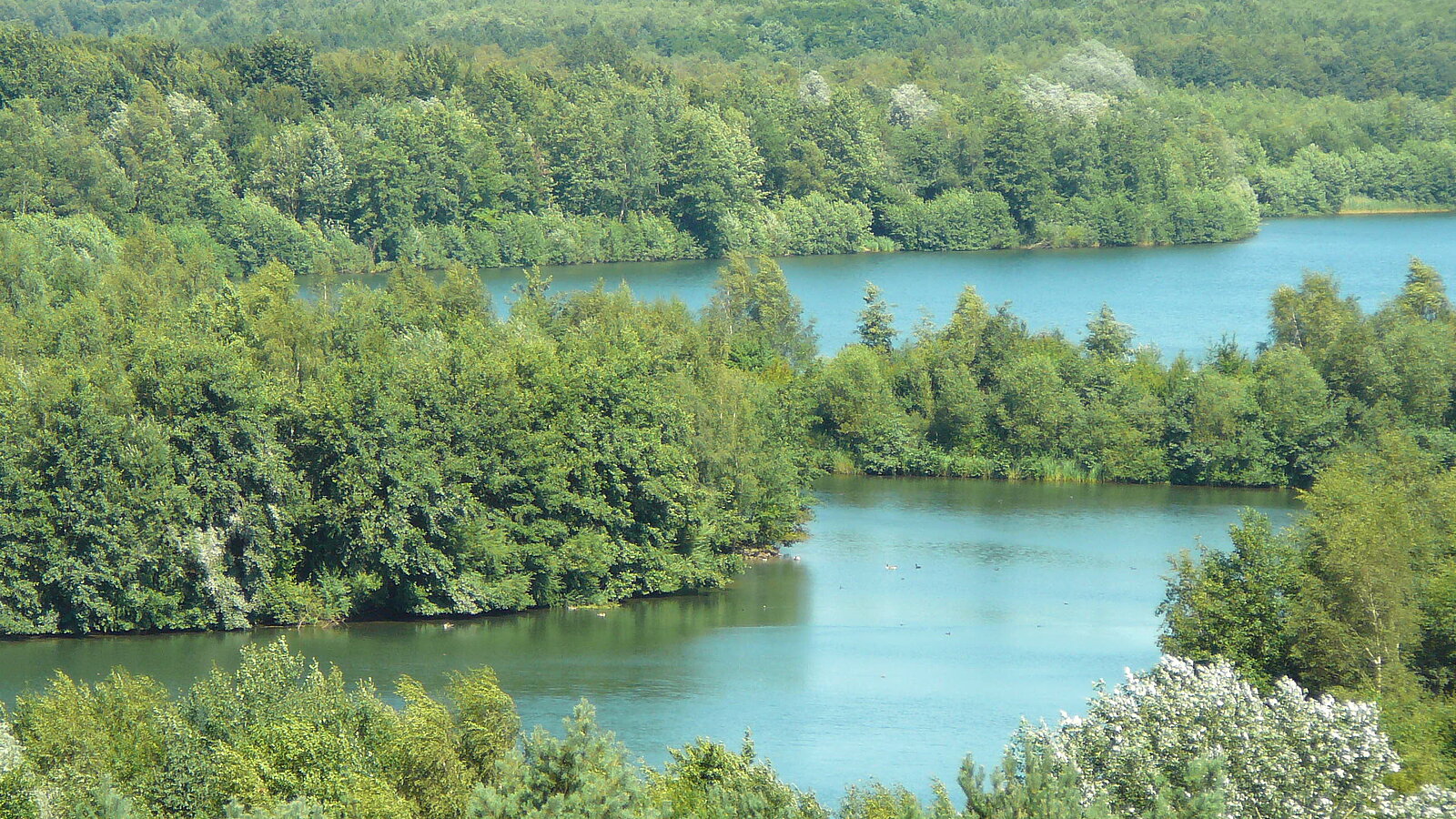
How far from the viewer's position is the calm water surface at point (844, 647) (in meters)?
33.6

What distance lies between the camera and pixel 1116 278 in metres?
90.3

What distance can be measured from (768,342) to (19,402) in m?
29.3

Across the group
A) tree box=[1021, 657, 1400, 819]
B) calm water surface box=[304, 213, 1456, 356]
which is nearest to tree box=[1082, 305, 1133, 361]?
calm water surface box=[304, 213, 1456, 356]

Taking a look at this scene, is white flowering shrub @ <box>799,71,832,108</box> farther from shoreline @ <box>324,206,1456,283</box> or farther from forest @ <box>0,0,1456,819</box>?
shoreline @ <box>324,206,1456,283</box>

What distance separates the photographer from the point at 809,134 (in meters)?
107

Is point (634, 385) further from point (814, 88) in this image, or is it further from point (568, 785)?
point (814, 88)

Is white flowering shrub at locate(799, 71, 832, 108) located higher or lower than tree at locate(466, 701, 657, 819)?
higher

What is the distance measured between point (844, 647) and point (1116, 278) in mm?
54985

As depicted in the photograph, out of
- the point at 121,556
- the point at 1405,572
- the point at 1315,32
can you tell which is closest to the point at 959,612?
the point at 1405,572

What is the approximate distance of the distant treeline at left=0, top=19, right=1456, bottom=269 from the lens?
3509 inches

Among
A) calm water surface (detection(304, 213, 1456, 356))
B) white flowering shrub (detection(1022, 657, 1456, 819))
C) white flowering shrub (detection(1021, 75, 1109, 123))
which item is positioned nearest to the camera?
white flowering shrub (detection(1022, 657, 1456, 819))

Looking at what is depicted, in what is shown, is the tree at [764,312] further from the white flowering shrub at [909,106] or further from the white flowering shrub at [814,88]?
the white flowering shrub at [909,106]

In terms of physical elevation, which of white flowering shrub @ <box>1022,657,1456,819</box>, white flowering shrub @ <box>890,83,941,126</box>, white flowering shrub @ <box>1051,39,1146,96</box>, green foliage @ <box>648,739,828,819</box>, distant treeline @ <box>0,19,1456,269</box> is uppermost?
white flowering shrub @ <box>1051,39,1146,96</box>

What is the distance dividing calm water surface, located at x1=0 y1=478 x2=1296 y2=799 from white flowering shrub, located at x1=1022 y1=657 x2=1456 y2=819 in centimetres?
843
